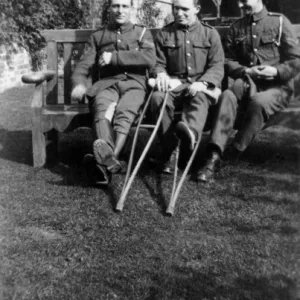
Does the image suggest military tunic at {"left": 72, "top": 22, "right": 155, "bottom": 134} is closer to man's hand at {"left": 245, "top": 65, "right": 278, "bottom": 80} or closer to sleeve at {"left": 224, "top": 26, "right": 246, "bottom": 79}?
sleeve at {"left": 224, "top": 26, "right": 246, "bottom": 79}

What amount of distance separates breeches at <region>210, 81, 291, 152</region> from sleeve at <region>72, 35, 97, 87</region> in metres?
1.27

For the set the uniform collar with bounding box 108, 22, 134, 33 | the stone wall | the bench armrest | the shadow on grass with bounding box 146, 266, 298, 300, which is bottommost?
the stone wall

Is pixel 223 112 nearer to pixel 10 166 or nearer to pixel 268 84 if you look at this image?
pixel 268 84

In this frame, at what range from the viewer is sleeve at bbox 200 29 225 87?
176 inches

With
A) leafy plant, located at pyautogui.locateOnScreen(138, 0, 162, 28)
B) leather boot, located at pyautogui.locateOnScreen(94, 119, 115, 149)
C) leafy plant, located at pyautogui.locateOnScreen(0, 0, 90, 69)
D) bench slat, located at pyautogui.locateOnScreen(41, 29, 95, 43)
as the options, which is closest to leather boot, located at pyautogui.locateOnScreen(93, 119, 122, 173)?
leather boot, located at pyautogui.locateOnScreen(94, 119, 115, 149)

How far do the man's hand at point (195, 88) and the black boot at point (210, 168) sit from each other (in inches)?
20.2

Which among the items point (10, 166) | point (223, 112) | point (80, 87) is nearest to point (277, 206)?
point (223, 112)

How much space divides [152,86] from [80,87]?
A: 0.63 m

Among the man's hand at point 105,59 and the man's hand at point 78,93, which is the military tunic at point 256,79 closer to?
the man's hand at point 105,59

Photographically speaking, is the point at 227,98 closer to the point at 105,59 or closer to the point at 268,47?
the point at 268,47

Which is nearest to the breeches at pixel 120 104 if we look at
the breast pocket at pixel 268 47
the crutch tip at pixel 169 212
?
the crutch tip at pixel 169 212

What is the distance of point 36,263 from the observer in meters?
2.92

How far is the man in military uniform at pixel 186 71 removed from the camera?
425cm

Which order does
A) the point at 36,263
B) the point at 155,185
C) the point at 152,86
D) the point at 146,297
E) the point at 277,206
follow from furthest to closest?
1. the point at 152,86
2. the point at 155,185
3. the point at 277,206
4. the point at 36,263
5. the point at 146,297
